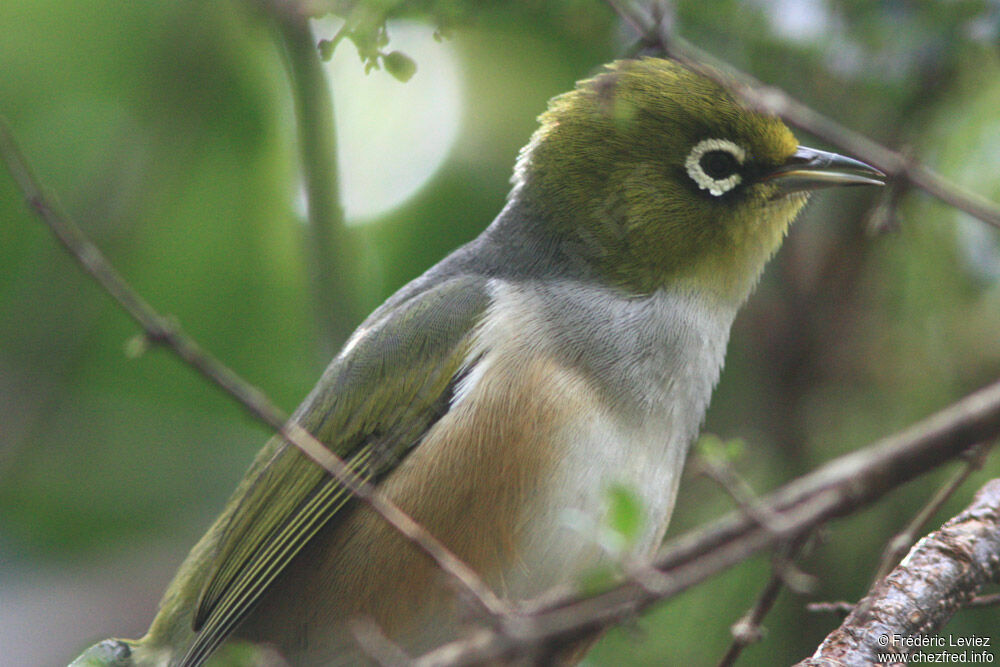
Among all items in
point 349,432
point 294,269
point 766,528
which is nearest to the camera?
point 766,528

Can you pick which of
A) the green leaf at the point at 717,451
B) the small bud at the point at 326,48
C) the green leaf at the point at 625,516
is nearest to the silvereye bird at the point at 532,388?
the small bud at the point at 326,48

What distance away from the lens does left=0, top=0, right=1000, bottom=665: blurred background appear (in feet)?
16.8

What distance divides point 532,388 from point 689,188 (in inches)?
46.0

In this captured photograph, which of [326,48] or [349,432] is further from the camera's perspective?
[349,432]

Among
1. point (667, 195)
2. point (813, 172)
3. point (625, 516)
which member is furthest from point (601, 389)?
point (625, 516)

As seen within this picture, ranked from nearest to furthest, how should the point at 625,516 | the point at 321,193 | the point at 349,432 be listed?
the point at 625,516
the point at 349,432
the point at 321,193

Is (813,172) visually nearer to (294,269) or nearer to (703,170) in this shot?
(703,170)

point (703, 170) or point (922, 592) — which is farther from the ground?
point (703, 170)

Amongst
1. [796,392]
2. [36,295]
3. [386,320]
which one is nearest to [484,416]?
[386,320]

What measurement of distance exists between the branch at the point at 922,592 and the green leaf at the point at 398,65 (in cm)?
217

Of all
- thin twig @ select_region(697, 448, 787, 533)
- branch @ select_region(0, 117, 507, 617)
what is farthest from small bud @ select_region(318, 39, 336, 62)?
thin twig @ select_region(697, 448, 787, 533)

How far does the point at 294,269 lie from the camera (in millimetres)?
6293

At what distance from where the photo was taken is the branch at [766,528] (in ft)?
5.16

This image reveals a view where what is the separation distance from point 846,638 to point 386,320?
7.05 ft
